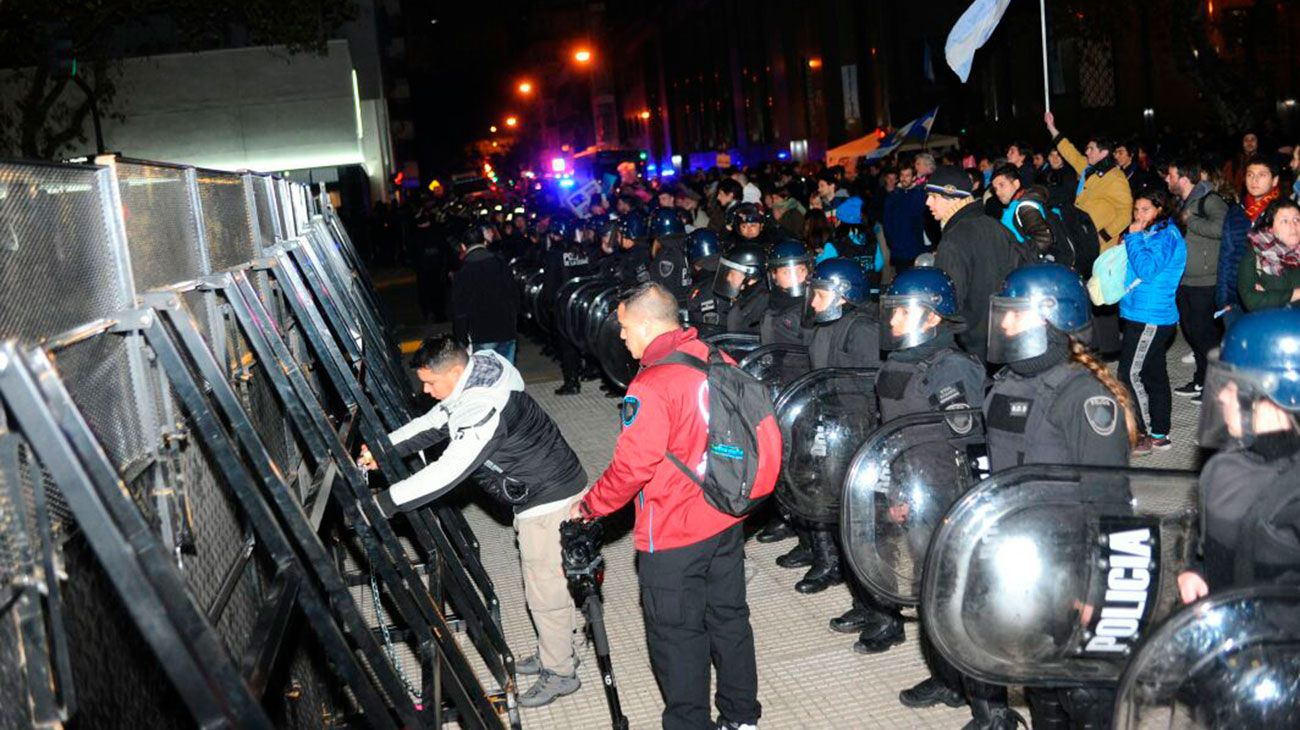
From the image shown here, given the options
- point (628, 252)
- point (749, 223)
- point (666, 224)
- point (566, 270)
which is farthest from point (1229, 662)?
point (566, 270)

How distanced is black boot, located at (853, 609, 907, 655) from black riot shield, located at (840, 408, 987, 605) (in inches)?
39.2

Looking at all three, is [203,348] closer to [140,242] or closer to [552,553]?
[140,242]

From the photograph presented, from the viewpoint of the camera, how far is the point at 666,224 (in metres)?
13.9

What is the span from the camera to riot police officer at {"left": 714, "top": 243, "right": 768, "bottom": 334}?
373 inches

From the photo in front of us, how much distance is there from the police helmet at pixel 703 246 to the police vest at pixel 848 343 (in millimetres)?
4790

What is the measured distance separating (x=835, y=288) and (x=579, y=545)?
2625 millimetres

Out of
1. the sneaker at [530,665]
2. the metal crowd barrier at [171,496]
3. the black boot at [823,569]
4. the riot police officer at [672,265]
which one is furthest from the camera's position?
the riot police officer at [672,265]

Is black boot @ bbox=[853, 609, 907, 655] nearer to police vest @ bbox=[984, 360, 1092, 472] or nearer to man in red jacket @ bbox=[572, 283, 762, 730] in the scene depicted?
man in red jacket @ bbox=[572, 283, 762, 730]

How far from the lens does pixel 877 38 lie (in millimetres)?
33000

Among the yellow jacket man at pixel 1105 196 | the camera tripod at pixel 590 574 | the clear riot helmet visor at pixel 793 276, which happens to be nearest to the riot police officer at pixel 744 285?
the clear riot helmet visor at pixel 793 276

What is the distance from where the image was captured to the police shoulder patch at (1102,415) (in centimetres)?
448

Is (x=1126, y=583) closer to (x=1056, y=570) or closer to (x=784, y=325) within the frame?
(x=1056, y=570)

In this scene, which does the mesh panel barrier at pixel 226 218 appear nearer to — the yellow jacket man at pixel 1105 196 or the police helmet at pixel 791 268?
the police helmet at pixel 791 268

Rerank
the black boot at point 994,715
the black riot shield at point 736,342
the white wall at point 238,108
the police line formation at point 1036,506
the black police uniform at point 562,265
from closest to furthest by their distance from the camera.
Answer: the police line formation at point 1036,506, the black boot at point 994,715, the black riot shield at point 736,342, the black police uniform at point 562,265, the white wall at point 238,108
